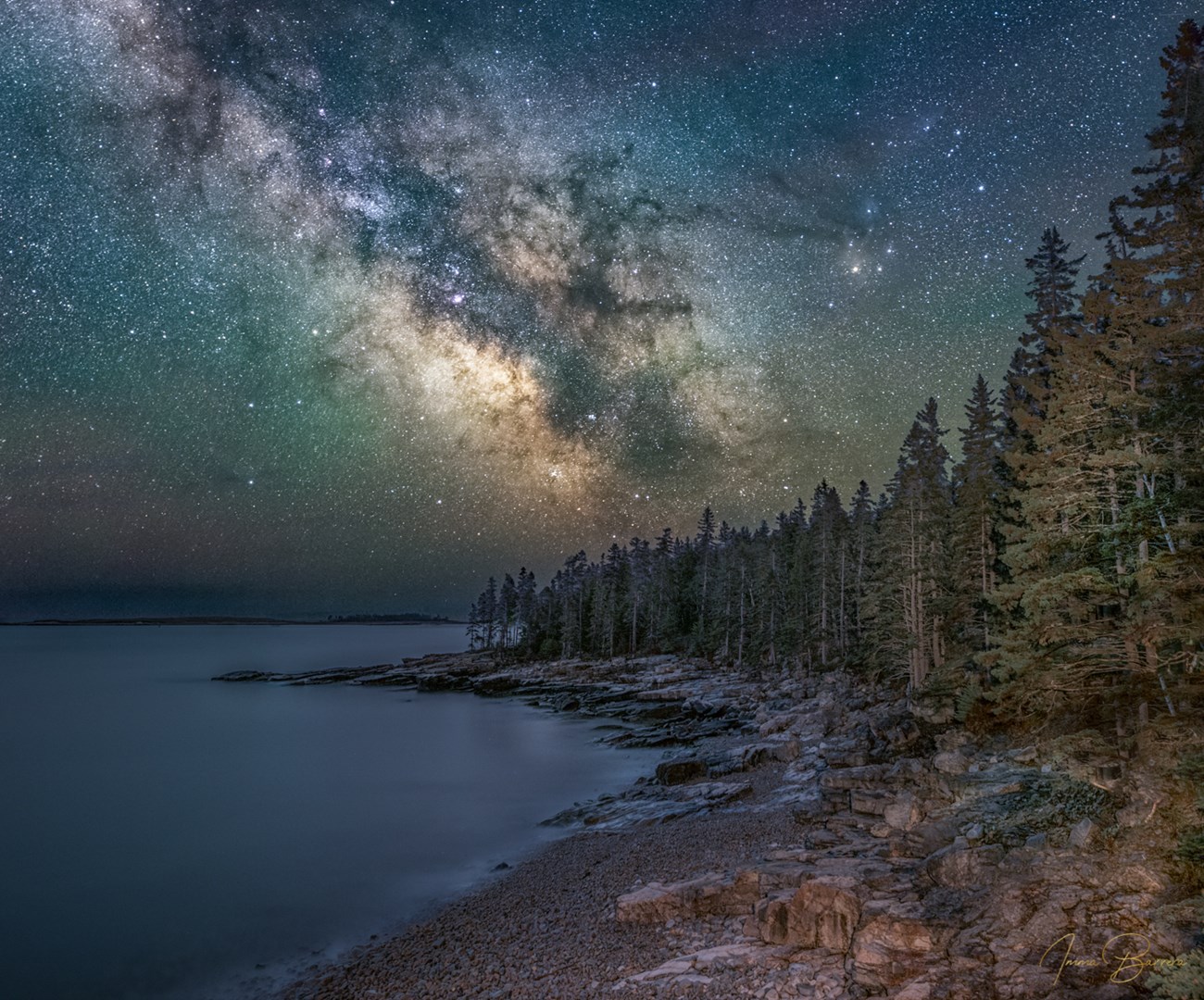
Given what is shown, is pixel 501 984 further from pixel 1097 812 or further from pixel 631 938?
pixel 1097 812

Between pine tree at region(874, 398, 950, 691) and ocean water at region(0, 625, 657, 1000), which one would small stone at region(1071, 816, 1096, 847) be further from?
pine tree at region(874, 398, 950, 691)

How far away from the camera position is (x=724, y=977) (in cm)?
1020

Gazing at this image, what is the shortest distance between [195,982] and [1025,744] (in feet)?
76.3

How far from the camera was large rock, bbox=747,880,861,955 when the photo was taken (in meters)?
10.7

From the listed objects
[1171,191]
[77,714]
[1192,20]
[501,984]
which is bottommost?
[77,714]

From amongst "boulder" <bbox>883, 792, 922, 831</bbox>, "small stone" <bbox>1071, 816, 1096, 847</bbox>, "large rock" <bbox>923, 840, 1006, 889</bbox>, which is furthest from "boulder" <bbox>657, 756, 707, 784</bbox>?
"small stone" <bbox>1071, 816, 1096, 847</bbox>

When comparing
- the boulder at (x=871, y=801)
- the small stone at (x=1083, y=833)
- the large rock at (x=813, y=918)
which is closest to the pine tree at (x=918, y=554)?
the boulder at (x=871, y=801)

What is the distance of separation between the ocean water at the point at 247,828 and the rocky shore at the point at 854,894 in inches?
149

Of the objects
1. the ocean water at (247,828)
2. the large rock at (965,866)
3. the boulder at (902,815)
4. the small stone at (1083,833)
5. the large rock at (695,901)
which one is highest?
the small stone at (1083,833)

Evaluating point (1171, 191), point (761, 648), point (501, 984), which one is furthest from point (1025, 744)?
point (761, 648)

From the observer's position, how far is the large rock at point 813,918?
10.7 meters

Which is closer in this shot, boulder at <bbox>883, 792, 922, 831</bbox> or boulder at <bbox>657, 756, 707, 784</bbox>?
boulder at <bbox>883, 792, 922, 831</bbox>
